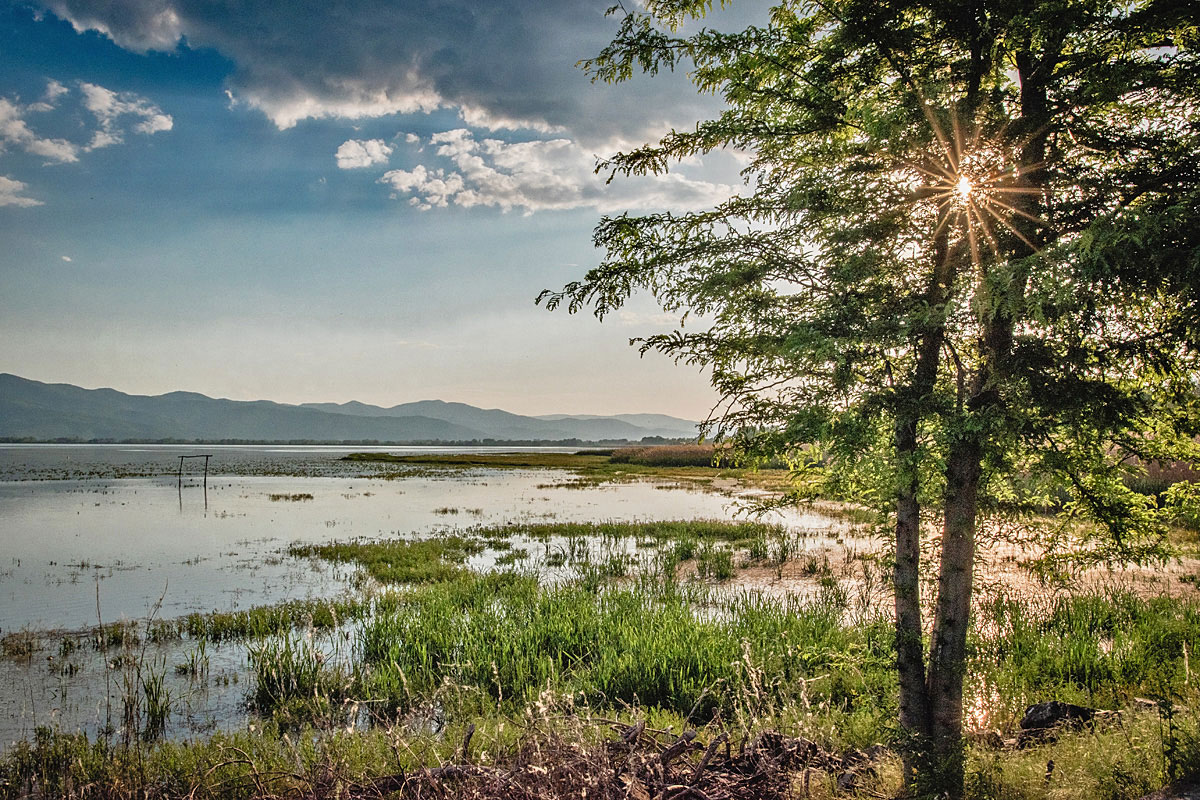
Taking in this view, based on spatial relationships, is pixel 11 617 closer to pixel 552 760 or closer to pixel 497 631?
pixel 497 631

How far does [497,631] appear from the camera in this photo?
10477 millimetres

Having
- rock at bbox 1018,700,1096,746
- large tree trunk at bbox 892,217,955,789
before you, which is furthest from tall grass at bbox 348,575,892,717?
rock at bbox 1018,700,1096,746

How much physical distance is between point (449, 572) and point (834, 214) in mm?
14398

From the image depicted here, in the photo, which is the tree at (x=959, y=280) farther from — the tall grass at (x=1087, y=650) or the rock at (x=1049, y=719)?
the tall grass at (x=1087, y=650)

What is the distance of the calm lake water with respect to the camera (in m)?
8.64

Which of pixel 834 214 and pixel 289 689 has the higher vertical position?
pixel 834 214

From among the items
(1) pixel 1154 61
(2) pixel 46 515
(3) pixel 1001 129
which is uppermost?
(1) pixel 1154 61

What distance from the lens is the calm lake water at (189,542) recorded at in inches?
340

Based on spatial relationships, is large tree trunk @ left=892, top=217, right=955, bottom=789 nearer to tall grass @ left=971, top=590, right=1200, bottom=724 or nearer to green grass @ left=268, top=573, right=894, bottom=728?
green grass @ left=268, top=573, right=894, bottom=728

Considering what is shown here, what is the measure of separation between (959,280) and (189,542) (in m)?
25.6

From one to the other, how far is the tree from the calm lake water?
739cm

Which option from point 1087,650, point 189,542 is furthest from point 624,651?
point 189,542

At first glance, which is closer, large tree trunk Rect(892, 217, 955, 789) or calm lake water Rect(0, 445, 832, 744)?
large tree trunk Rect(892, 217, 955, 789)

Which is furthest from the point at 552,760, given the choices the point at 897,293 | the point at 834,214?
the point at 834,214
